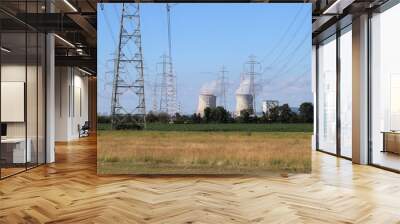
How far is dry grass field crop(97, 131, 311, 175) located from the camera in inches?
287

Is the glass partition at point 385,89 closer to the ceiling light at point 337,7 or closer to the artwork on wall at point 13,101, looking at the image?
the ceiling light at point 337,7

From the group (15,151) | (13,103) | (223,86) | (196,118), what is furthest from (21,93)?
(223,86)

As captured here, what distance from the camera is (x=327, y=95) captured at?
11492mm

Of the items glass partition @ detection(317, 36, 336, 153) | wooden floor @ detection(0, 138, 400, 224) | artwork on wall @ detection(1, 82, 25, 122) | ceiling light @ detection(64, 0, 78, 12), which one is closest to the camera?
wooden floor @ detection(0, 138, 400, 224)

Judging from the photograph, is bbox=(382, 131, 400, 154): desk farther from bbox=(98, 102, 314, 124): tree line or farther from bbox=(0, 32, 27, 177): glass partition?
bbox=(0, 32, 27, 177): glass partition

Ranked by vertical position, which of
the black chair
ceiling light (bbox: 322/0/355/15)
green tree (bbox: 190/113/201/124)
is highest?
ceiling light (bbox: 322/0/355/15)

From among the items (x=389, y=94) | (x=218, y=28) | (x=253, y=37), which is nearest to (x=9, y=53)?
(x=218, y=28)

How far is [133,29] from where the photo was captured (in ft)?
24.2

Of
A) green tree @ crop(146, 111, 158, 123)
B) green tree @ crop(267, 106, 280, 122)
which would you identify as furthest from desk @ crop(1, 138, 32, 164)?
green tree @ crop(267, 106, 280, 122)

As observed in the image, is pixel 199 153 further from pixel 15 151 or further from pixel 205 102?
pixel 15 151

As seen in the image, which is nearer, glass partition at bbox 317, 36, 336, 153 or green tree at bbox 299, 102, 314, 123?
green tree at bbox 299, 102, 314, 123

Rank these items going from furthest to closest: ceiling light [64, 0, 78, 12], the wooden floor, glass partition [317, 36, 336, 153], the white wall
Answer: the white wall → glass partition [317, 36, 336, 153] → ceiling light [64, 0, 78, 12] → the wooden floor

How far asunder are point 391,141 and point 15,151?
6.83 meters

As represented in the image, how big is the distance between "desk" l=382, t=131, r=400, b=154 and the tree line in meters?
1.62
